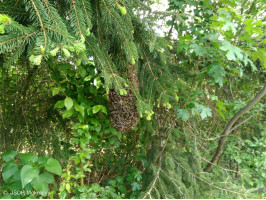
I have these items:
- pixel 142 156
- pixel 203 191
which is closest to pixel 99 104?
pixel 142 156

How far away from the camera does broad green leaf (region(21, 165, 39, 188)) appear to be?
102 centimetres

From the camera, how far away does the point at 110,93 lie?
1.34 meters

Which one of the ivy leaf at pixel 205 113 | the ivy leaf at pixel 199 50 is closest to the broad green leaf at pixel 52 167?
the ivy leaf at pixel 205 113

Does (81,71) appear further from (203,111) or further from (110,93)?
(203,111)

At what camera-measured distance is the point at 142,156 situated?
1.97m

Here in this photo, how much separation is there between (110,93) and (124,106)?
0.14 m

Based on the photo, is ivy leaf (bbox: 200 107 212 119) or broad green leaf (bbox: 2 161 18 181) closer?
broad green leaf (bbox: 2 161 18 181)

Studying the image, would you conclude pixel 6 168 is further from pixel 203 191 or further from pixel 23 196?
pixel 203 191

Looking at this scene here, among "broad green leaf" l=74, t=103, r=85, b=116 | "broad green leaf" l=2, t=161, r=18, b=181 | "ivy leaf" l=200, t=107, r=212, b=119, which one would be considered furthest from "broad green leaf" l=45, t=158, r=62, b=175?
"ivy leaf" l=200, t=107, r=212, b=119

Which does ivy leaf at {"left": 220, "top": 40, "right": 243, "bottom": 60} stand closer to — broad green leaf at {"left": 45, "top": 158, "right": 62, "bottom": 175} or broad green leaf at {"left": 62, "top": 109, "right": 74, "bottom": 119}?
broad green leaf at {"left": 62, "top": 109, "right": 74, "bottom": 119}

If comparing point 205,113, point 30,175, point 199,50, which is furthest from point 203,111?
point 30,175

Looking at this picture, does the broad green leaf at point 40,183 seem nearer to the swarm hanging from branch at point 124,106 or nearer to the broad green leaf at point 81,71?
the swarm hanging from branch at point 124,106

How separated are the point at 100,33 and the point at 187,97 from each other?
937mm

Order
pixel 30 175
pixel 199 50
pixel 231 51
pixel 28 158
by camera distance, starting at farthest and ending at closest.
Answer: pixel 199 50 → pixel 231 51 → pixel 28 158 → pixel 30 175
